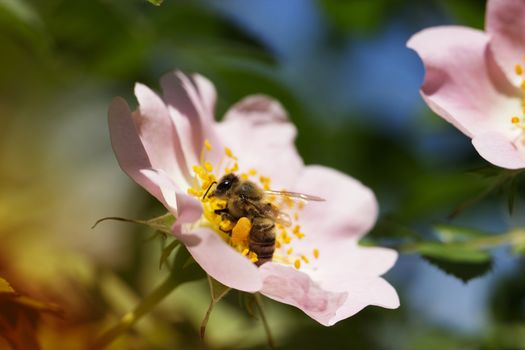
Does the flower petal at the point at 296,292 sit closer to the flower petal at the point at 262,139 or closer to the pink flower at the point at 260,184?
the pink flower at the point at 260,184

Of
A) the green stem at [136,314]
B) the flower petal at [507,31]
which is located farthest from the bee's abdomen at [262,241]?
the flower petal at [507,31]

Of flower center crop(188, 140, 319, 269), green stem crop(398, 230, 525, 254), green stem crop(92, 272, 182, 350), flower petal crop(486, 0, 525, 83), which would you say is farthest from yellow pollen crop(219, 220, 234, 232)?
flower petal crop(486, 0, 525, 83)

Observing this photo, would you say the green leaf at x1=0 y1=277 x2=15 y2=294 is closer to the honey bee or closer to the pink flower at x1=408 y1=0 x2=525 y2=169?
the honey bee

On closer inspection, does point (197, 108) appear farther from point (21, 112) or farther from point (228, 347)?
point (21, 112)

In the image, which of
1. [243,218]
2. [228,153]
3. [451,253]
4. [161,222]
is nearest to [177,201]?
[161,222]

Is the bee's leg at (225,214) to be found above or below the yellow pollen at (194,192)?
below

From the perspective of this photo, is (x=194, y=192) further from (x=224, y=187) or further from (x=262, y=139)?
(x=262, y=139)

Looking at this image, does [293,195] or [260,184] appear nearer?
[293,195]
